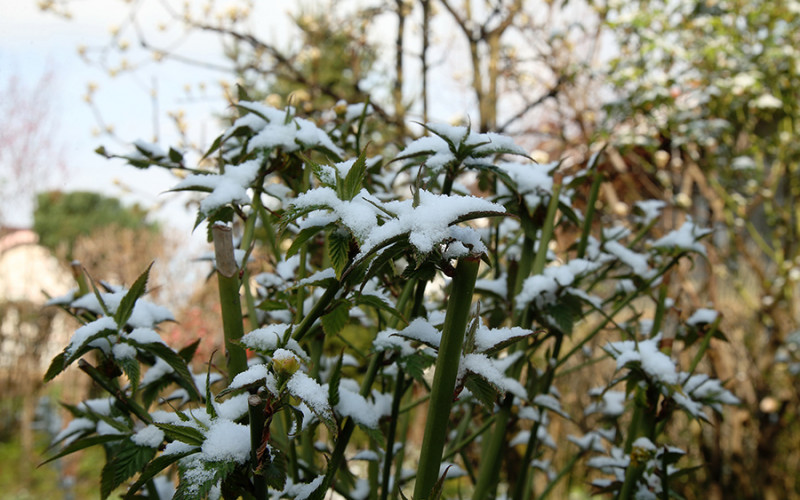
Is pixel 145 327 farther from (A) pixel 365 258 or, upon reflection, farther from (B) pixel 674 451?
(B) pixel 674 451

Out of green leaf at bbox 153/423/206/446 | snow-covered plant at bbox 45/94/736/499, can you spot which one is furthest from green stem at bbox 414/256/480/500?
green leaf at bbox 153/423/206/446

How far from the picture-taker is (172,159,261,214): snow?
715 millimetres

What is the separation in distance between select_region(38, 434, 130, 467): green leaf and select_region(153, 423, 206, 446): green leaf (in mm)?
218

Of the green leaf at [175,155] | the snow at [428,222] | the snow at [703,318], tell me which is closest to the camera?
the snow at [428,222]

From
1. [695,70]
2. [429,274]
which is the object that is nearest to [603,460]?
[429,274]

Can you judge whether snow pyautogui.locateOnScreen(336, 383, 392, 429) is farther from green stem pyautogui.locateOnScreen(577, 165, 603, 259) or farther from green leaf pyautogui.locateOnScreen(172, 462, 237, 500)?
green stem pyautogui.locateOnScreen(577, 165, 603, 259)

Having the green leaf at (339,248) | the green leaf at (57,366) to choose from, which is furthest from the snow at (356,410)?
the green leaf at (57,366)

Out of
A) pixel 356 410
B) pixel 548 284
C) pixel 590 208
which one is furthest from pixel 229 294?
pixel 590 208

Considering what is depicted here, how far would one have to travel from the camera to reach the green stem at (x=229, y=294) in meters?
0.63

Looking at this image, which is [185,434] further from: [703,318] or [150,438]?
[703,318]

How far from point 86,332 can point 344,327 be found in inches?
12.9

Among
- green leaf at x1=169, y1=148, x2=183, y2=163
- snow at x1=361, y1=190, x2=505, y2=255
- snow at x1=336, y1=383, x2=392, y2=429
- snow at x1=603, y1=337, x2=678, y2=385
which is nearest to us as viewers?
snow at x1=361, y1=190, x2=505, y2=255

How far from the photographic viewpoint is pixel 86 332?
2.25 ft

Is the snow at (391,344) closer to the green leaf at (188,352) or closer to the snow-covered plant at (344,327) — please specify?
the snow-covered plant at (344,327)
